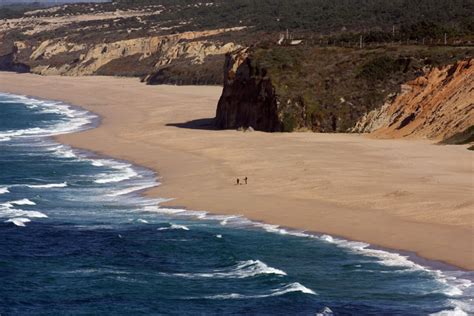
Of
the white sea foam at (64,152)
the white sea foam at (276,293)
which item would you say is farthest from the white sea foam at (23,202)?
the white sea foam at (276,293)

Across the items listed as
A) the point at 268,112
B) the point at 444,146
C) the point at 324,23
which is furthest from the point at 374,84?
the point at 324,23

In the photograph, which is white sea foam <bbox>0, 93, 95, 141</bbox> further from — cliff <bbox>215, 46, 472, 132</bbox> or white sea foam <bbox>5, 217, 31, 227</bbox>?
white sea foam <bbox>5, 217, 31, 227</bbox>

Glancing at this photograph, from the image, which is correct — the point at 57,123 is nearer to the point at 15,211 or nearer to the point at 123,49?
the point at 15,211

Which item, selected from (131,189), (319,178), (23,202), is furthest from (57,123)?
(319,178)

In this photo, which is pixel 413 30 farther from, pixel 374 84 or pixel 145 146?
pixel 145 146

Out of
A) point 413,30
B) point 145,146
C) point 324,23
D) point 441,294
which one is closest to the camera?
point 441,294
